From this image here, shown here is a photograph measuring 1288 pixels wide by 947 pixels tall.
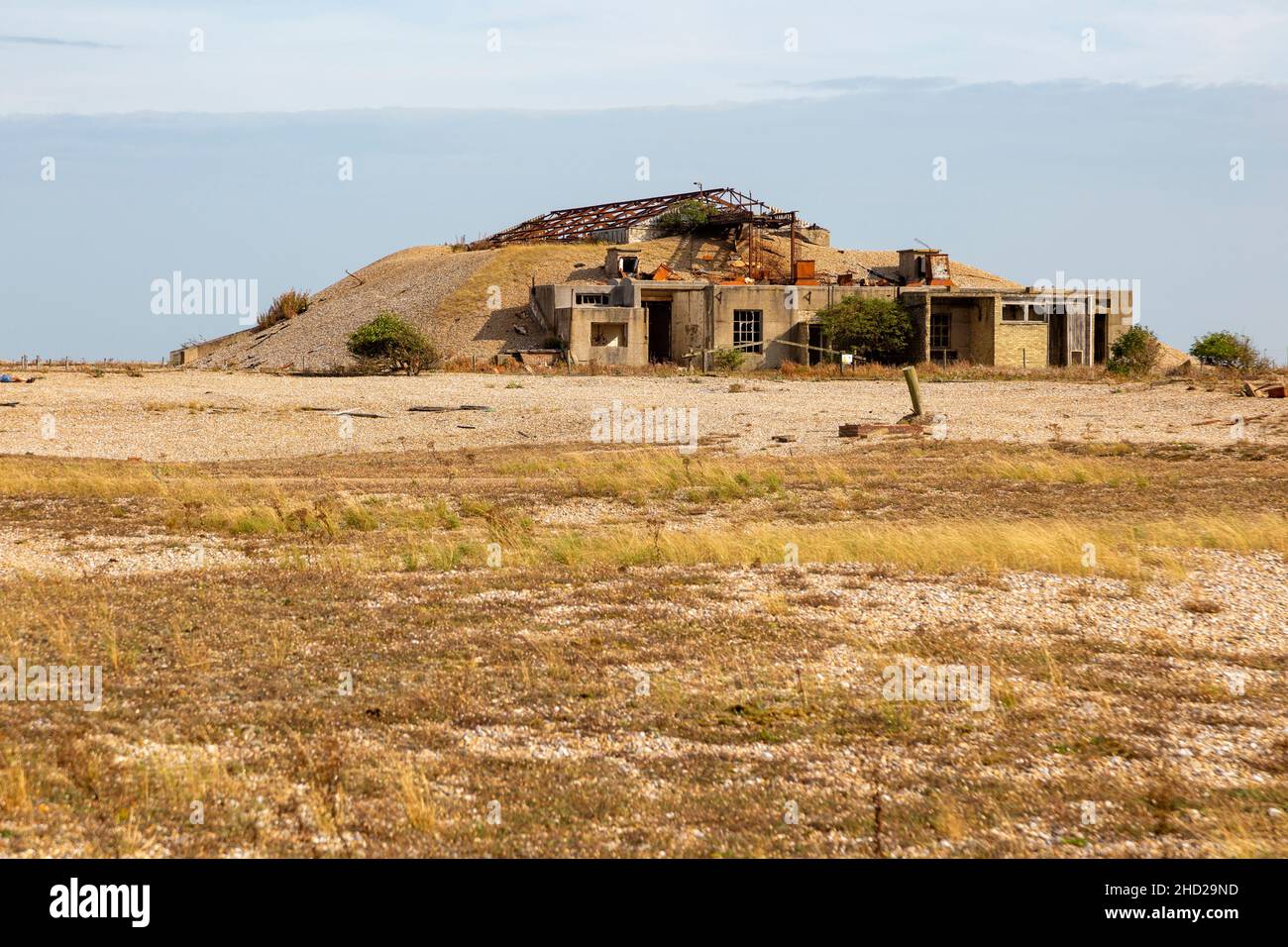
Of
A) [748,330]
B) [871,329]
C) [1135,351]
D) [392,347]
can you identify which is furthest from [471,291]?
[1135,351]

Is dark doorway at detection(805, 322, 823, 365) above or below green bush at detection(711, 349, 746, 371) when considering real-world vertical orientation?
above

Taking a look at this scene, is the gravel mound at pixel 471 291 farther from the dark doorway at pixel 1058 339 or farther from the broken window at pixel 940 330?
the dark doorway at pixel 1058 339

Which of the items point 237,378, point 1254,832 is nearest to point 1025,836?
point 1254,832

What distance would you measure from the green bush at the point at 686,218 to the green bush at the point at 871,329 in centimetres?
1770

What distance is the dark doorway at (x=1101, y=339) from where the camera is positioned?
59.8m

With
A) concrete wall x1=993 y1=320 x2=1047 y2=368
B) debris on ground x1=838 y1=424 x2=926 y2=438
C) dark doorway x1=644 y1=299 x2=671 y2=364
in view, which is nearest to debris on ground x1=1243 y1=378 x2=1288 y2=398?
debris on ground x1=838 y1=424 x2=926 y2=438

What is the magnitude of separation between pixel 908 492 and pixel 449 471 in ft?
31.9

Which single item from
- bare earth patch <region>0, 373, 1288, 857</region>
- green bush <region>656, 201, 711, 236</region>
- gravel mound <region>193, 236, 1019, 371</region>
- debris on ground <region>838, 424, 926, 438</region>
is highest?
green bush <region>656, 201, 711, 236</region>

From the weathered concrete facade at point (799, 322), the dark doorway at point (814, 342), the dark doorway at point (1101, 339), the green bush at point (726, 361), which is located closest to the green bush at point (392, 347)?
the weathered concrete facade at point (799, 322)

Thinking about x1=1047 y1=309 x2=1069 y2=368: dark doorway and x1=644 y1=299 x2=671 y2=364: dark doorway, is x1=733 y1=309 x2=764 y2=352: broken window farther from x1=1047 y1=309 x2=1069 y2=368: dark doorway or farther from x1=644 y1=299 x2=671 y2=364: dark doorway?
x1=1047 y1=309 x2=1069 y2=368: dark doorway

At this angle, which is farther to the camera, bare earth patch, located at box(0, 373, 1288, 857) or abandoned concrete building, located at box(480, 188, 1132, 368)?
abandoned concrete building, located at box(480, 188, 1132, 368)

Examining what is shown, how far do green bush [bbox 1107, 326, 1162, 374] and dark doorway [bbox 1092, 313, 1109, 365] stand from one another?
79 centimetres

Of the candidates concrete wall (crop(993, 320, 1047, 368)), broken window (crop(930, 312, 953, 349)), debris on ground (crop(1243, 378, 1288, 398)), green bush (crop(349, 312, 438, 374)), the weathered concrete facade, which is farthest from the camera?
broken window (crop(930, 312, 953, 349))

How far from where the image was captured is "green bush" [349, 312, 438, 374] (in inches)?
2042
